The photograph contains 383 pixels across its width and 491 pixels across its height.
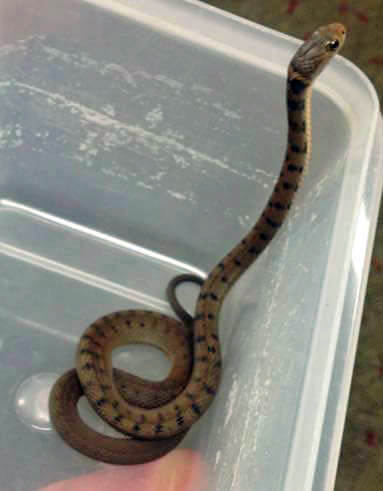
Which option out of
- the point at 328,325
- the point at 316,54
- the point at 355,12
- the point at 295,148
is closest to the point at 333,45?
the point at 316,54

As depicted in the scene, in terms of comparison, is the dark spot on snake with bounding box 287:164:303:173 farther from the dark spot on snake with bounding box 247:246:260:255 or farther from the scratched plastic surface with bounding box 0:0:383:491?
the dark spot on snake with bounding box 247:246:260:255

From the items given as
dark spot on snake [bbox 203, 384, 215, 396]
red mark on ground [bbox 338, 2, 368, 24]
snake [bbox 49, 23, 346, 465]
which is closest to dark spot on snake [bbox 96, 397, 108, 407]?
snake [bbox 49, 23, 346, 465]

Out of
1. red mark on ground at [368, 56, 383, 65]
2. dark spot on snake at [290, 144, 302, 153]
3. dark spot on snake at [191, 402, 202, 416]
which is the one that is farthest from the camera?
red mark on ground at [368, 56, 383, 65]

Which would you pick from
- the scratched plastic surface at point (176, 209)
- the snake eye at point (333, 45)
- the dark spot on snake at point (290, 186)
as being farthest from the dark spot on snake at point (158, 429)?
the snake eye at point (333, 45)

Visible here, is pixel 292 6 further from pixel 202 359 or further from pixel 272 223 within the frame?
pixel 202 359

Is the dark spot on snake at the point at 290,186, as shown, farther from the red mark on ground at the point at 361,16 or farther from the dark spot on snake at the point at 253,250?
the red mark on ground at the point at 361,16

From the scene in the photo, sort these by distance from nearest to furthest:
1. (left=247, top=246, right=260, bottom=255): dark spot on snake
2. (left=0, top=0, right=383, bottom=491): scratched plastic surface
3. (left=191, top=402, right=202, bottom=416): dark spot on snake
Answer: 1. (left=0, top=0, right=383, bottom=491): scratched plastic surface
2. (left=191, top=402, right=202, bottom=416): dark spot on snake
3. (left=247, top=246, right=260, bottom=255): dark spot on snake
